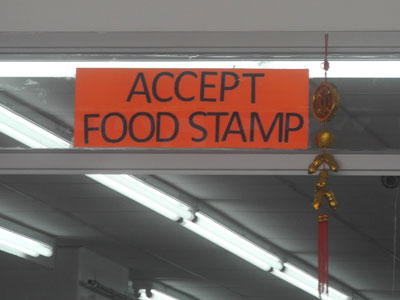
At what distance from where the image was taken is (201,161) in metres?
3.79

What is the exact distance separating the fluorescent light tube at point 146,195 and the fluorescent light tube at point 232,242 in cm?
22

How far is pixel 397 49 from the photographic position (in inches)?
147

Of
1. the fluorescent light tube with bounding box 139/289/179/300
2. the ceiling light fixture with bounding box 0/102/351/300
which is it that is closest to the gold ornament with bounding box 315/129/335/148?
the ceiling light fixture with bounding box 0/102/351/300

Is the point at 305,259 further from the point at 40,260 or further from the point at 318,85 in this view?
the point at 318,85

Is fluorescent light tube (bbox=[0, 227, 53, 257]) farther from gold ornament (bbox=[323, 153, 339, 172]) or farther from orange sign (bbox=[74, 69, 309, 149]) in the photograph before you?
gold ornament (bbox=[323, 153, 339, 172])

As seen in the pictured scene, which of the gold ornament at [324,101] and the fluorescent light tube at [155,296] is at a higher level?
the fluorescent light tube at [155,296]

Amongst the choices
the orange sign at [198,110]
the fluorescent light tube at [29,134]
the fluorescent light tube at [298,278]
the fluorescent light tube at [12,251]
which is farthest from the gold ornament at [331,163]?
the fluorescent light tube at [298,278]

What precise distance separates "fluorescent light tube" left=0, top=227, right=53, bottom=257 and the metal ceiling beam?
6383 mm

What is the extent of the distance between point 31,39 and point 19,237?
22.2 ft

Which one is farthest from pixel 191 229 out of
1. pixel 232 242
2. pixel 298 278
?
pixel 298 278

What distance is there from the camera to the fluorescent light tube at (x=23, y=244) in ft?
33.2

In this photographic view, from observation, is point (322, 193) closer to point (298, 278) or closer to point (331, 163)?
point (331, 163)

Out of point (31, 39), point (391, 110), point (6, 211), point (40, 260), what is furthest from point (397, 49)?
point (40, 260)

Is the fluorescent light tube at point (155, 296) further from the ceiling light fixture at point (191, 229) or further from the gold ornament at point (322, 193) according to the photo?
the gold ornament at point (322, 193)
